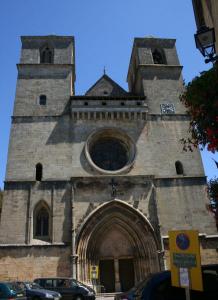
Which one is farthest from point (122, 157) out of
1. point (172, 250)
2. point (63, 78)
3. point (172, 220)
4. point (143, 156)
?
point (172, 250)

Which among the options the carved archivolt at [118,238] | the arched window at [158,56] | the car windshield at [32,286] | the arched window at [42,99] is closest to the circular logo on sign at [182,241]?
the car windshield at [32,286]

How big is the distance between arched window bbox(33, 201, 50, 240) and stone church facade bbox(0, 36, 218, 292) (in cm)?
5

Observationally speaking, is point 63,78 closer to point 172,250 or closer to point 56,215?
point 56,215

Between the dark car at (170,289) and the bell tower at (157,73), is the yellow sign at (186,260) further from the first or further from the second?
A: the bell tower at (157,73)

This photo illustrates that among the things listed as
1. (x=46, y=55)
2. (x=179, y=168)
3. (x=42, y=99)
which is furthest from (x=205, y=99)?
(x=46, y=55)

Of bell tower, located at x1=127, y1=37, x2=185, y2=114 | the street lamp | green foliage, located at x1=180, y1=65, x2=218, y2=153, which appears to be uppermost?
bell tower, located at x1=127, y1=37, x2=185, y2=114

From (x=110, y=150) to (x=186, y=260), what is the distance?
1482cm

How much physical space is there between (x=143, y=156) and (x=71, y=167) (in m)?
4.09

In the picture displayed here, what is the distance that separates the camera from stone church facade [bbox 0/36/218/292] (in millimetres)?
15789

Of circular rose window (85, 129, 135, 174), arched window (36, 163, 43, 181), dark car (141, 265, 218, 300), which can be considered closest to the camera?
dark car (141, 265, 218, 300)

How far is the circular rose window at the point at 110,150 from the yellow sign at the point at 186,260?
43.0 ft

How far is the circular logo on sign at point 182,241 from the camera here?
470 centimetres

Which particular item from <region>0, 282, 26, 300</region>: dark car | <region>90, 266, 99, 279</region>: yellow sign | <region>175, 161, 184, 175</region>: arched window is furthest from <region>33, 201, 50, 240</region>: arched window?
<region>175, 161, 184, 175</region>: arched window

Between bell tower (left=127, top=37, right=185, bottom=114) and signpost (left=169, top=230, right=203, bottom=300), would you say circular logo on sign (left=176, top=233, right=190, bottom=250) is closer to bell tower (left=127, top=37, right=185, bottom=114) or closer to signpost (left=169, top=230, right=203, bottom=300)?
signpost (left=169, top=230, right=203, bottom=300)
